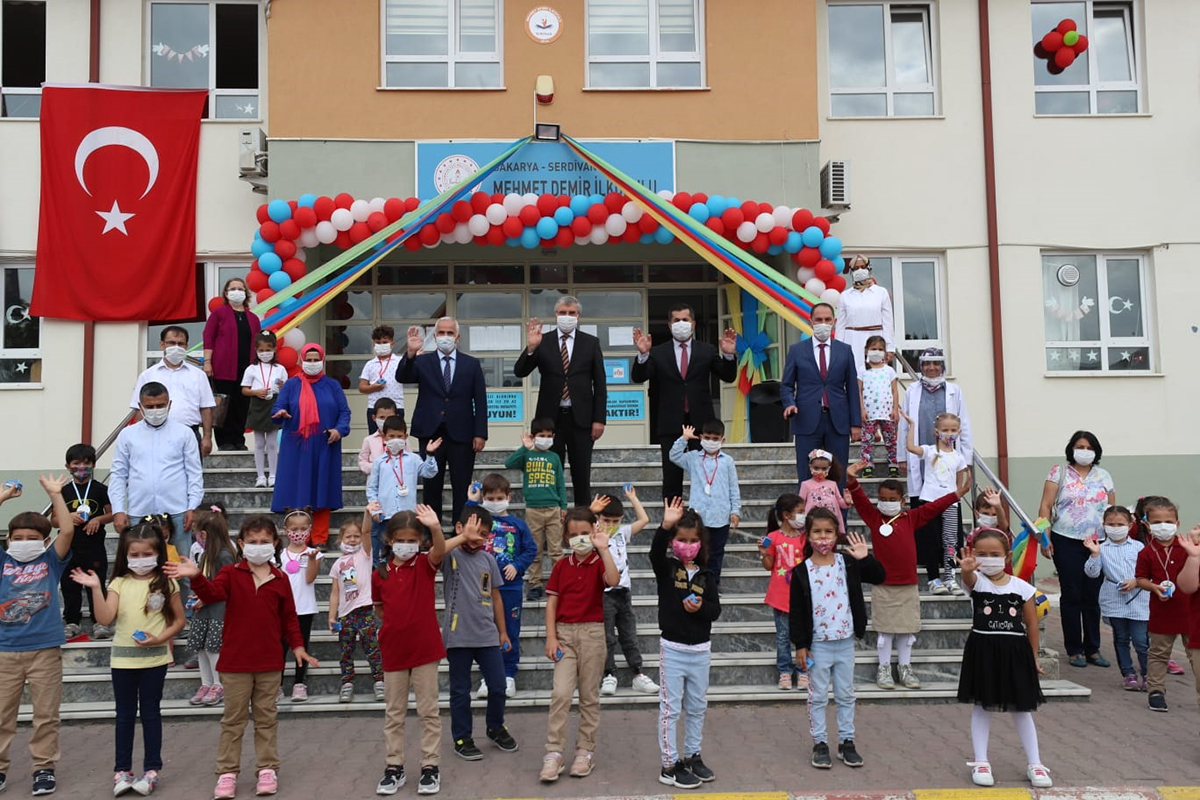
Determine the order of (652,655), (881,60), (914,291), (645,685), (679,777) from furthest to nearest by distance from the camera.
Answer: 1. (881,60)
2. (914,291)
3. (652,655)
4. (645,685)
5. (679,777)

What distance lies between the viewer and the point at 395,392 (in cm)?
1073

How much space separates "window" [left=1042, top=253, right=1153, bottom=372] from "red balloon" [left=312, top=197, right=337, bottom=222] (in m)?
9.13

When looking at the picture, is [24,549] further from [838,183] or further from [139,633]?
[838,183]

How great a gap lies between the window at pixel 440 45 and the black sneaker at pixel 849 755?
970 cm

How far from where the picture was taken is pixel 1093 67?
14164 mm

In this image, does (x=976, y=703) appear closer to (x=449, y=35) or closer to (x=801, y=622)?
(x=801, y=622)

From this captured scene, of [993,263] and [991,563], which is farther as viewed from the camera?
[993,263]

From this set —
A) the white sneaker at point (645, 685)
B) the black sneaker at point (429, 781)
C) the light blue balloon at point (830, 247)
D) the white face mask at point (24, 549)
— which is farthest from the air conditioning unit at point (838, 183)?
the white face mask at point (24, 549)

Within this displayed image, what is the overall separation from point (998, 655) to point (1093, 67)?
11.0 m

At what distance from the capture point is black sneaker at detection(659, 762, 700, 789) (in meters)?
6.04

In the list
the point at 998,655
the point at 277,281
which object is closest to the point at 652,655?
the point at 998,655

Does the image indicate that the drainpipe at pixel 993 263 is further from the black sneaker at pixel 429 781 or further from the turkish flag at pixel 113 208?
the turkish flag at pixel 113 208

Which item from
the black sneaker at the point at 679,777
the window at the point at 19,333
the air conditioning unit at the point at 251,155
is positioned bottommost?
the black sneaker at the point at 679,777

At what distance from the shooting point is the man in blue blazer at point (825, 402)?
9320 mm
